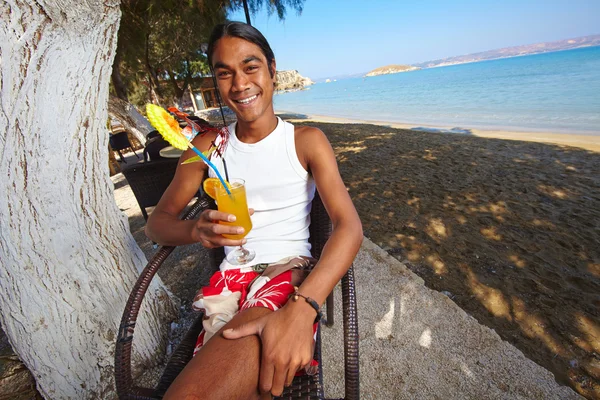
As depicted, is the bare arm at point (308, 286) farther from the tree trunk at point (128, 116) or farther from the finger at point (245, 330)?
the tree trunk at point (128, 116)

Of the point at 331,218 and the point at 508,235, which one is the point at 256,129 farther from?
the point at 508,235

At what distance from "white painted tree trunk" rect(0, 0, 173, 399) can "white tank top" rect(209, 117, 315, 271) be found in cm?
57

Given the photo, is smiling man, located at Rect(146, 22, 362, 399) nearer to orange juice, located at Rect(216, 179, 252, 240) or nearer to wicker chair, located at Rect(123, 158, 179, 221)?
orange juice, located at Rect(216, 179, 252, 240)

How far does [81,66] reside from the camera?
1220 millimetres

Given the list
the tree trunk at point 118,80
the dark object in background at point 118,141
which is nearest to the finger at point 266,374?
the tree trunk at point 118,80

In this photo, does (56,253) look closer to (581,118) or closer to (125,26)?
(125,26)

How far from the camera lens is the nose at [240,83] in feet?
4.49

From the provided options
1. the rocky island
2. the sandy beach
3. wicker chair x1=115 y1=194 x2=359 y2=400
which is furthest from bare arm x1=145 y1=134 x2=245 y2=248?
the rocky island

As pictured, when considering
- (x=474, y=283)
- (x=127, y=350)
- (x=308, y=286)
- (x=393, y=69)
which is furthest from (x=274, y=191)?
(x=393, y=69)

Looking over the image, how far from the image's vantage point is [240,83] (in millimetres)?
1369

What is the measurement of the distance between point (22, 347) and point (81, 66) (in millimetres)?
1189

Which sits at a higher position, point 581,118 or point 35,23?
point 35,23

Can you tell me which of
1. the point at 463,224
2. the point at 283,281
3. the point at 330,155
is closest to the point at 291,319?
the point at 283,281

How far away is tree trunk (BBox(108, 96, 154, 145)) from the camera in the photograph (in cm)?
535
